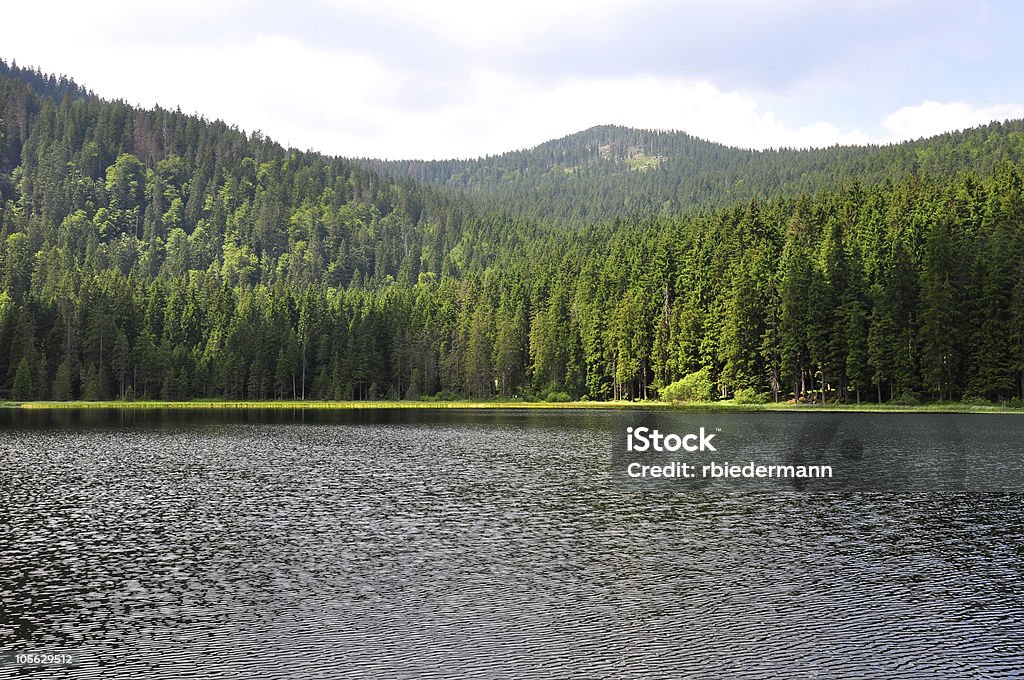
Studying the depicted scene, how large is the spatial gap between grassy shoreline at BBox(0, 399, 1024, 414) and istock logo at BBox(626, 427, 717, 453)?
35273 millimetres

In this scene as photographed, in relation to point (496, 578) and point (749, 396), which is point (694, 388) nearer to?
point (749, 396)

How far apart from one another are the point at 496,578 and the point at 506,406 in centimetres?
12394

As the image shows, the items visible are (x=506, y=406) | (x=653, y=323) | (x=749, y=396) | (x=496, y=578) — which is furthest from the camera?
(x=506, y=406)

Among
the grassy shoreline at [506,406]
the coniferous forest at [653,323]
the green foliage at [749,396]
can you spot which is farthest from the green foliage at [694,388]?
the green foliage at [749,396]

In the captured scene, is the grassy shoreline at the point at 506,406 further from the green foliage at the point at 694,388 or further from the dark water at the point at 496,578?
the dark water at the point at 496,578

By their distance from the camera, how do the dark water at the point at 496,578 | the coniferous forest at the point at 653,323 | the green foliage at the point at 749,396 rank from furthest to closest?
the green foliage at the point at 749,396, the coniferous forest at the point at 653,323, the dark water at the point at 496,578

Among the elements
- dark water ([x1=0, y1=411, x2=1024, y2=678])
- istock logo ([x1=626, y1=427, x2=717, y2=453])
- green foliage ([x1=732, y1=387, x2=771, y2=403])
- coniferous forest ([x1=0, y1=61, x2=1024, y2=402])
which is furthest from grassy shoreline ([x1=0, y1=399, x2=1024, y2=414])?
dark water ([x1=0, y1=411, x2=1024, y2=678])

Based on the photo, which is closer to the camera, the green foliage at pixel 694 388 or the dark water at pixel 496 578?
the dark water at pixel 496 578

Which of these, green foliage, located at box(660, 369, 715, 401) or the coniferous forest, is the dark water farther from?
green foliage, located at box(660, 369, 715, 401)

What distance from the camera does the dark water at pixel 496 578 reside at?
58.5 ft

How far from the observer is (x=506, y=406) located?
14800 cm

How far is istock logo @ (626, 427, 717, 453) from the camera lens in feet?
212

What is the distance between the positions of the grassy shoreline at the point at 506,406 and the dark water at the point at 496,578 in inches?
2691

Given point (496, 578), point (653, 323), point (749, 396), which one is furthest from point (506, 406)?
point (496, 578)
